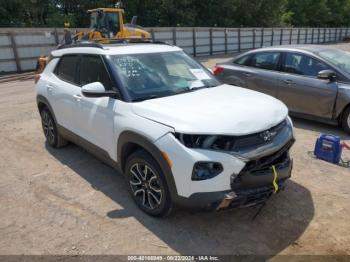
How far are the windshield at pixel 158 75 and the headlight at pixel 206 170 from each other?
1111 mm

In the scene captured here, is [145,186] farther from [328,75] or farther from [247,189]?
[328,75]

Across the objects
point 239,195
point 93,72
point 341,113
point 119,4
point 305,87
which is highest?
point 119,4

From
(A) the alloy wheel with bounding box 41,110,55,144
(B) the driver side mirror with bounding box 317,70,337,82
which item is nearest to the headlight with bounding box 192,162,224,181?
(A) the alloy wheel with bounding box 41,110,55,144

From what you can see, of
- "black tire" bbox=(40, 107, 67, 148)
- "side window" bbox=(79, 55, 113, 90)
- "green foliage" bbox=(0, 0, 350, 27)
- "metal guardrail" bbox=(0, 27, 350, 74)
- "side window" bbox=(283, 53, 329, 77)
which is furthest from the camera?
"green foliage" bbox=(0, 0, 350, 27)

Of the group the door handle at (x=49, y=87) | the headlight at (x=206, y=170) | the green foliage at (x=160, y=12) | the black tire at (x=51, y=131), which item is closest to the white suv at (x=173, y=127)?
the headlight at (x=206, y=170)

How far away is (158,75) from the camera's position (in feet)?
13.1

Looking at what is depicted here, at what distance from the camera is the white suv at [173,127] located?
2.96m

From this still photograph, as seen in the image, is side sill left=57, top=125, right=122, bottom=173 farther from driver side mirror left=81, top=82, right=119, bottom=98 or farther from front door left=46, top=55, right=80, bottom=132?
driver side mirror left=81, top=82, right=119, bottom=98

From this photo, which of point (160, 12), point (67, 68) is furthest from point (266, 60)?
point (160, 12)

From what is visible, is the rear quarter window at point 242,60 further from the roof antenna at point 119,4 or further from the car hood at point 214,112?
the roof antenna at point 119,4

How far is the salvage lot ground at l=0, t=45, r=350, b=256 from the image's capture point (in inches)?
124

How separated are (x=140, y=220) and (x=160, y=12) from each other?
1325 inches

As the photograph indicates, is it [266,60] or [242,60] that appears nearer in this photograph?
[266,60]

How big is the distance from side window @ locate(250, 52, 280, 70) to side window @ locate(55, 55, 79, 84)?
13.4 feet
